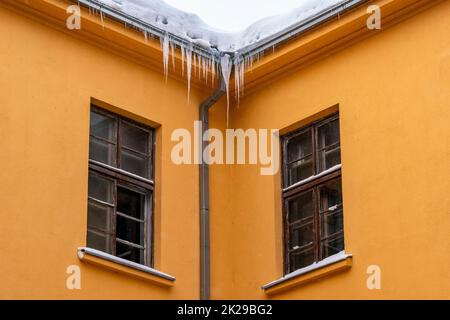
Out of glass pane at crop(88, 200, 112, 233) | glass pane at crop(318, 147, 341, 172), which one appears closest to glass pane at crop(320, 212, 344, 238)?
glass pane at crop(318, 147, 341, 172)

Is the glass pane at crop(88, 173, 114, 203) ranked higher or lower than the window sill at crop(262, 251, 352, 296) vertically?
higher

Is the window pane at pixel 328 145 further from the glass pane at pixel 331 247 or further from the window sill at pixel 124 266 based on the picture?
the window sill at pixel 124 266

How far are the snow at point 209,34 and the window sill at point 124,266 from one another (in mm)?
2300

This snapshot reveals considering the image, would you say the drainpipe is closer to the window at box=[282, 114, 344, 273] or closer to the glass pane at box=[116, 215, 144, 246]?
the glass pane at box=[116, 215, 144, 246]

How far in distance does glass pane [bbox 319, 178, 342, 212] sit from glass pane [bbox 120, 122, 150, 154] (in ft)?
6.25

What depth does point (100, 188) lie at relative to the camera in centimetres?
1253

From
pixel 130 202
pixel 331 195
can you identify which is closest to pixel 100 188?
pixel 130 202

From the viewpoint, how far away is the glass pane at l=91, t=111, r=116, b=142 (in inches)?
500

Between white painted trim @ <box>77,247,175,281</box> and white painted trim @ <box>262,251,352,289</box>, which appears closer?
white painted trim @ <box>77,247,175,281</box>

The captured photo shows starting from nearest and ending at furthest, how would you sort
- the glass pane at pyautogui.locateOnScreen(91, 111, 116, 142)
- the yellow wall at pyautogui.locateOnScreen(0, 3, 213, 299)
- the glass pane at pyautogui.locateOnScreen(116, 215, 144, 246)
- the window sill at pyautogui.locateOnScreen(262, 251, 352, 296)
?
the yellow wall at pyautogui.locateOnScreen(0, 3, 213, 299) < the window sill at pyautogui.locateOnScreen(262, 251, 352, 296) < the glass pane at pyautogui.locateOnScreen(116, 215, 144, 246) < the glass pane at pyautogui.locateOnScreen(91, 111, 116, 142)

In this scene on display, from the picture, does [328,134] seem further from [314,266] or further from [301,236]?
Answer: [314,266]

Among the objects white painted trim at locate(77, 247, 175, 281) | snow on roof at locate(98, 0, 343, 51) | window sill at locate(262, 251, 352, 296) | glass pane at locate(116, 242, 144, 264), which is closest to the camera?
white painted trim at locate(77, 247, 175, 281)
